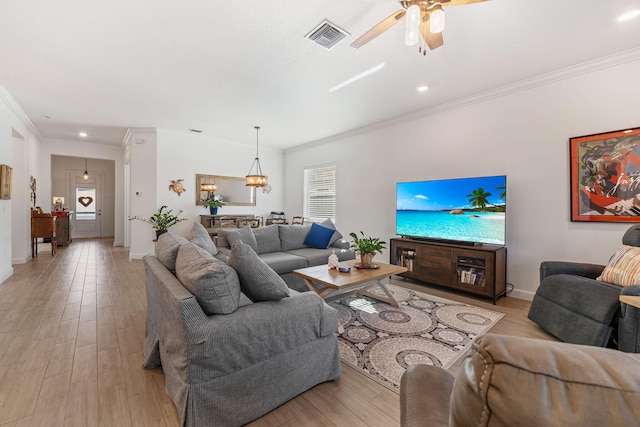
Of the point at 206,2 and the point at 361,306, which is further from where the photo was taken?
the point at 361,306

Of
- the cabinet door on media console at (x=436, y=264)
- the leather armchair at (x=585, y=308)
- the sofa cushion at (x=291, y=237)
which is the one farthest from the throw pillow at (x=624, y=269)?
the sofa cushion at (x=291, y=237)

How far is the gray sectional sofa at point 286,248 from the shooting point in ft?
12.1

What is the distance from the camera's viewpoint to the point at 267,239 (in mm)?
4270

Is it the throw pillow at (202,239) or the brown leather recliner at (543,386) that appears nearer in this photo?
the brown leather recliner at (543,386)

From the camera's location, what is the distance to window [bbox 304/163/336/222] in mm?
6492

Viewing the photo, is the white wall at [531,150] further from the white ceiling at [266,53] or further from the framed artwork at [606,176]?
the white ceiling at [266,53]

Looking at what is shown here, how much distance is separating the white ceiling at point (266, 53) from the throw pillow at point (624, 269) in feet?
6.60

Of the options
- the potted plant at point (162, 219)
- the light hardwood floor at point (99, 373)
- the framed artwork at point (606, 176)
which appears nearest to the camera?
the light hardwood floor at point (99, 373)

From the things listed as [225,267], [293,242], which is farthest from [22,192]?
[225,267]

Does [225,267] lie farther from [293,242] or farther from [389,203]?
[389,203]

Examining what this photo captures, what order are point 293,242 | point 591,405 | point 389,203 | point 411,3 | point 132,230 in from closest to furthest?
1. point 591,405
2. point 411,3
3. point 293,242
4. point 389,203
5. point 132,230

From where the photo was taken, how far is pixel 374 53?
289cm

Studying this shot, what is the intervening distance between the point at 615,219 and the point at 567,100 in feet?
4.73

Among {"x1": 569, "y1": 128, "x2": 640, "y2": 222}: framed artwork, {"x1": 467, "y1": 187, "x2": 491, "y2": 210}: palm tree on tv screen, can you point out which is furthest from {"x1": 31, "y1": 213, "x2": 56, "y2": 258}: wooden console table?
{"x1": 569, "y1": 128, "x2": 640, "y2": 222}: framed artwork
